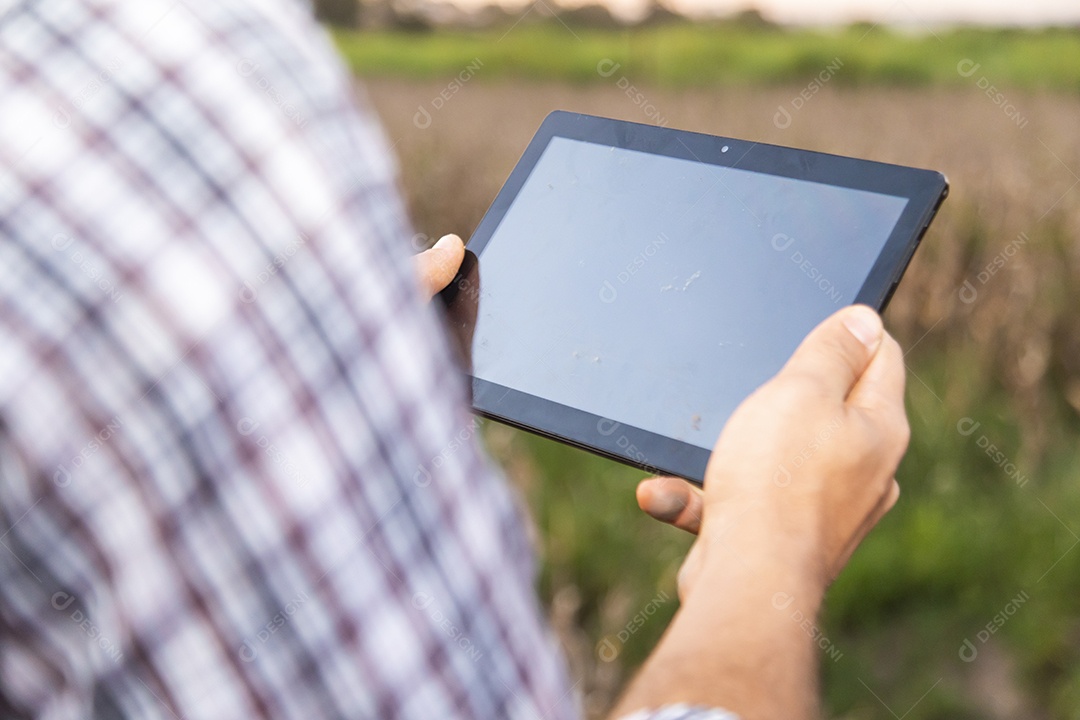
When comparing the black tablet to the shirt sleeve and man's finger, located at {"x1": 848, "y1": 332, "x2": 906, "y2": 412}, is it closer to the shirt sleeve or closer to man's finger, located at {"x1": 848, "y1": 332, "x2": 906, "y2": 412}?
man's finger, located at {"x1": 848, "y1": 332, "x2": 906, "y2": 412}

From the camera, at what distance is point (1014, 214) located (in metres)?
3.44

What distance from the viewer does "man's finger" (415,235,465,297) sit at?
4.00ft

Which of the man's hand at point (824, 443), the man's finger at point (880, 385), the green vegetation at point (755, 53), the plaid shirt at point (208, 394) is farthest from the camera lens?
the green vegetation at point (755, 53)

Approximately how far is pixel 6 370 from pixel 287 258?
130mm

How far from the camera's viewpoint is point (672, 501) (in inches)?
45.6

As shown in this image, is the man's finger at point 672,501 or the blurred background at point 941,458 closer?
the man's finger at point 672,501

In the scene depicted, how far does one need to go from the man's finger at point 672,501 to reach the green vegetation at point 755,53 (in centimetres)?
1104

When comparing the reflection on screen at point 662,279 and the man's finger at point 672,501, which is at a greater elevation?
the reflection on screen at point 662,279

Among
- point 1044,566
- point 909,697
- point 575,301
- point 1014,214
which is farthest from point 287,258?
point 1014,214

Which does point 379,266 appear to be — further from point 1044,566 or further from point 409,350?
point 1044,566

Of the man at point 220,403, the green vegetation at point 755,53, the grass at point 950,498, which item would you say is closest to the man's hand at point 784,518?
the man at point 220,403

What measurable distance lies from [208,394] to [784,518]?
1.78 ft

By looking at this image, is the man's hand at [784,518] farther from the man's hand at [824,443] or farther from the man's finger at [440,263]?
the man's finger at [440,263]

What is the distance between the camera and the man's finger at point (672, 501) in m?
1.14
